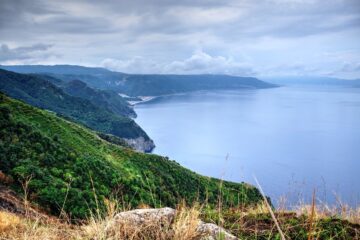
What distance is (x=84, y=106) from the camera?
646ft

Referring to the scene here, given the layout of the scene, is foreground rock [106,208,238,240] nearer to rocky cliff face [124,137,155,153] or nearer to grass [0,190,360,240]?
grass [0,190,360,240]

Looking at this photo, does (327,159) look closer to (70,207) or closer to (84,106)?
(70,207)

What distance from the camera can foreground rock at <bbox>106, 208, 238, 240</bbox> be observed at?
3.54m

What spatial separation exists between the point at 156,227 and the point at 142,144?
159 m

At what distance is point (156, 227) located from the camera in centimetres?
387

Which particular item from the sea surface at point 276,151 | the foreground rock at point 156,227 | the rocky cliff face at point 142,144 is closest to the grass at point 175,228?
the foreground rock at point 156,227

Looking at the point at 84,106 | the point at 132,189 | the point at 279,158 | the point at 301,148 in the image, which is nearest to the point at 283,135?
the point at 301,148

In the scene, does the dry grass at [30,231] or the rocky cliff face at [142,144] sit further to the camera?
the rocky cliff face at [142,144]

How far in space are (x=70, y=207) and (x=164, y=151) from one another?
136m

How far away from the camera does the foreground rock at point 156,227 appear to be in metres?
3.54

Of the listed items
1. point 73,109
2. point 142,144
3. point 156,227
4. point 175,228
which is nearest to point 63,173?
point 156,227

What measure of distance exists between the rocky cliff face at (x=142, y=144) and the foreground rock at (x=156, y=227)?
511 ft

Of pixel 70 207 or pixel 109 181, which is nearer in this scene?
pixel 70 207

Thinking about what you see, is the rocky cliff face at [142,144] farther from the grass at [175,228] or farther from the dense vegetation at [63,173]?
the grass at [175,228]
